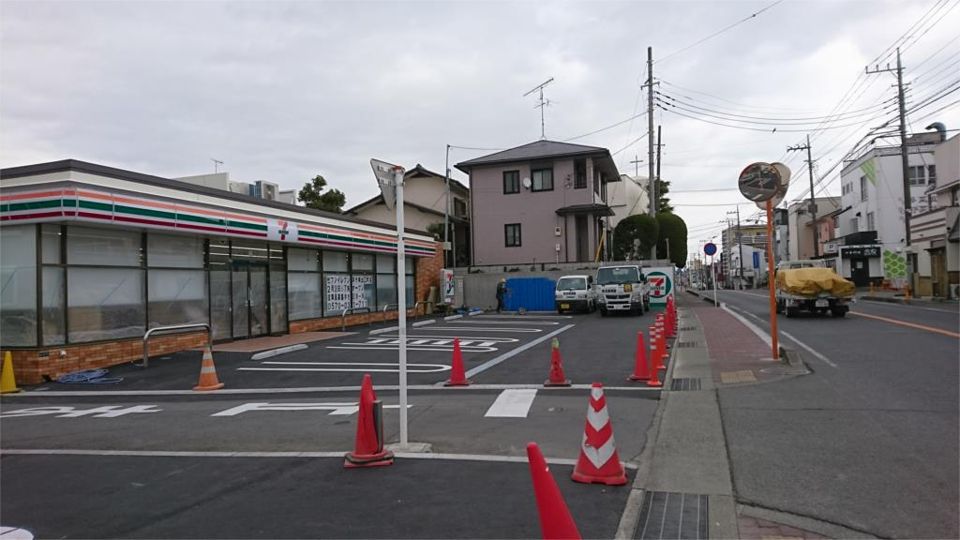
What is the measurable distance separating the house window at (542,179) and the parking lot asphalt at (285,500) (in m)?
31.3

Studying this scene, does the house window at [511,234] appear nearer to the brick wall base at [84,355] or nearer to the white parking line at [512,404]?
the brick wall base at [84,355]

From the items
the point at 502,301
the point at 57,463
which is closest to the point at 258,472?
the point at 57,463

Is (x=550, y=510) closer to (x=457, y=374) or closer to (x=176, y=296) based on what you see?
(x=457, y=374)

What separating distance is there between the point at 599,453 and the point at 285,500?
258 cm

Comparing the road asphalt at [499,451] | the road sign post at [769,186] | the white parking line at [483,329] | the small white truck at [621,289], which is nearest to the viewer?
the road asphalt at [499,451]

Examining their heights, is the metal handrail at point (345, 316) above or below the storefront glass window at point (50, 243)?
below

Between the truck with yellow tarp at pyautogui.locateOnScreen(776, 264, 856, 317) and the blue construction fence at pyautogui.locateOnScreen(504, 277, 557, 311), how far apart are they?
1131 cm

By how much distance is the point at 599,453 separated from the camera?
5.30 metres

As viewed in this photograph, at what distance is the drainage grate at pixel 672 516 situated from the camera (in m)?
4.30

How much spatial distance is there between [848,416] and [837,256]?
52.8 m

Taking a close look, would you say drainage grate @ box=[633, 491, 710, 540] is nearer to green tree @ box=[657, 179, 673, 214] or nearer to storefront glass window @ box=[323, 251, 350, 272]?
storefront glass window @ box=[323, 251, 350, 272]

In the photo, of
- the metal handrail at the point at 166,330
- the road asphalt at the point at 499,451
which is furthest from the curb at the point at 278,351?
the road asphalt at the point at 499,451

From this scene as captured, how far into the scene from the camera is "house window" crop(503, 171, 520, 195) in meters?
37.0

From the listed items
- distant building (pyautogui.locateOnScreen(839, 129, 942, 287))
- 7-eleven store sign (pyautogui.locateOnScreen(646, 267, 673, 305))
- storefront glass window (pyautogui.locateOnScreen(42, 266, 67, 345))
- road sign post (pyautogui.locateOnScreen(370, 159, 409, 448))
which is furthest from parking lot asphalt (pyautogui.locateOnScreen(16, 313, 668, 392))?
distant building (pyautogui.locateOnScreen(839, 129, 942, 287))
